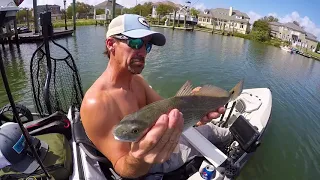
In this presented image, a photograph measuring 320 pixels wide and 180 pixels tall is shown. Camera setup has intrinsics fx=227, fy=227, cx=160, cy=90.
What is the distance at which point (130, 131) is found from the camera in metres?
1.62

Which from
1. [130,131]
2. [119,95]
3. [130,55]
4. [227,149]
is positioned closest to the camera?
[130,131]

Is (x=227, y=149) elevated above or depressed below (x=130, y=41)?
below

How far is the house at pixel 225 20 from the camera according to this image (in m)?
88.3

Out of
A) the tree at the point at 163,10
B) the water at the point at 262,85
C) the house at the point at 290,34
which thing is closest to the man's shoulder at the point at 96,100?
the water at the point at 262,85

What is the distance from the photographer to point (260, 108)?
716 cm

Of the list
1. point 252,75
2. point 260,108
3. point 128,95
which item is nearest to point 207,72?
point 252,75

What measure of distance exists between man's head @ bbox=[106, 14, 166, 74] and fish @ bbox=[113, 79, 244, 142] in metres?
0.55

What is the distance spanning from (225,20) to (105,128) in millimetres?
98842

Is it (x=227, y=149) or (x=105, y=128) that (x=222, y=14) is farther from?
(x=105, y=128)

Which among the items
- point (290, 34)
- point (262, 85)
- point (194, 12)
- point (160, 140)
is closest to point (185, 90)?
point (160, 140)

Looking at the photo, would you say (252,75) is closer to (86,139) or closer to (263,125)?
(263,125)

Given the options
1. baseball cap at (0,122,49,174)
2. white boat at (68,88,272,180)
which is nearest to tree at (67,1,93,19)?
white boat at (68,88,272,180)

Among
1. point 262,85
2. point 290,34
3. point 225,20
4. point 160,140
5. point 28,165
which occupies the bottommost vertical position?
point 262,85

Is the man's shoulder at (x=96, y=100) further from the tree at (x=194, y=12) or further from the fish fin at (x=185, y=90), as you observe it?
the tree at (x=194, y=12)
